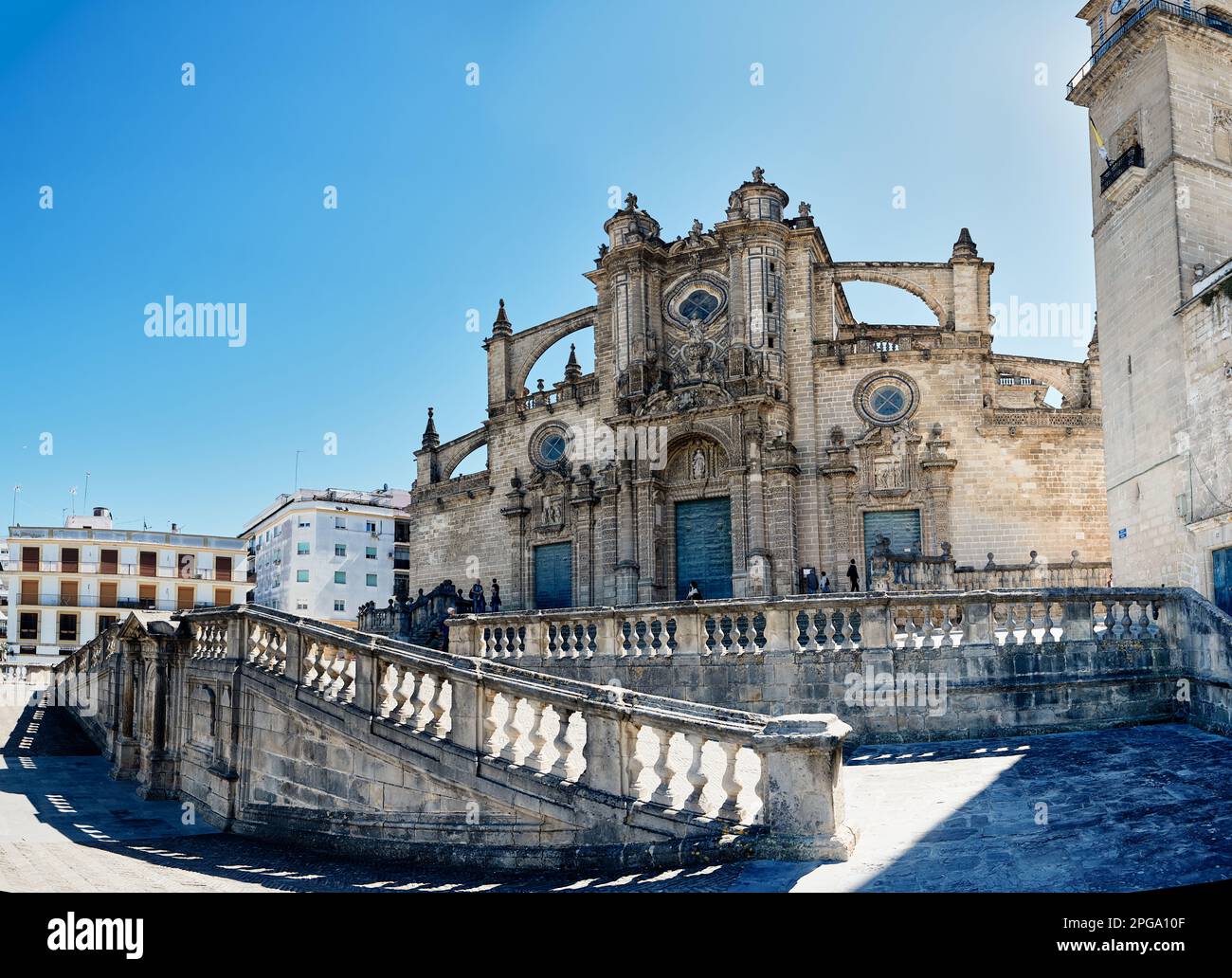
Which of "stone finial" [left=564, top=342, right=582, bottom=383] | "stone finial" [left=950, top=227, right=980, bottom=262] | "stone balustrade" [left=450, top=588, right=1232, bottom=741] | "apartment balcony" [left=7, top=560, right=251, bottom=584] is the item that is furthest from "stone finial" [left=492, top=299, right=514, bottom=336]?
"apartment balcony" [left=7, top=560, right=251, bottom=584]

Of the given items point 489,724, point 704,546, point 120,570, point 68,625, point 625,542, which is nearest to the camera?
point 489,724

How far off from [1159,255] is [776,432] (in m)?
11.0

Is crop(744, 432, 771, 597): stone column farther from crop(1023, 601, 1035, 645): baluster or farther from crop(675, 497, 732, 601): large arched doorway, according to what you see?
crop(1023, 601, 1035, 645): baluster

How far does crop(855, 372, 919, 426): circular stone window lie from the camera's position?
1088 inches

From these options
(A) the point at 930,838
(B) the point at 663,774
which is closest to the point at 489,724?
(B) the point at 663,774

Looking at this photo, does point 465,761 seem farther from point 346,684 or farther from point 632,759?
point 346,684

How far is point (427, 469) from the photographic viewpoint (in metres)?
38.2

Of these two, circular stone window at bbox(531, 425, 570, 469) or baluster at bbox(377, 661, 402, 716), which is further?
circular stone window at bbox(531, 425, 570, 469)

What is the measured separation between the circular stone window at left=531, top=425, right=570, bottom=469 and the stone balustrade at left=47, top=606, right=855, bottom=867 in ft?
65.8

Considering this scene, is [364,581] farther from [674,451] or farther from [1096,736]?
[1096,736]

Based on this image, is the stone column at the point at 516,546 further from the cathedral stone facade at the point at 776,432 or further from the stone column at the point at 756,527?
the stone column at the point at 756,527

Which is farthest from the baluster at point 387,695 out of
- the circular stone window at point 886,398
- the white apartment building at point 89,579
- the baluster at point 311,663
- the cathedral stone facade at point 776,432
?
the white apartment building at point 89,579

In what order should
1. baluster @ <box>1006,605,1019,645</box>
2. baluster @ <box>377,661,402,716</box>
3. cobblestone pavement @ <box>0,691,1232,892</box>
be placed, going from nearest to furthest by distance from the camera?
cobblestone pavement @ <box>0,691,1232,892</box>
baluster @ <box>377,661,402,716</box>
baluster @ <box>1006,605,1019,645</box>

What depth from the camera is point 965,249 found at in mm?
28469
